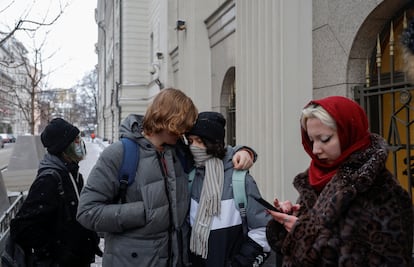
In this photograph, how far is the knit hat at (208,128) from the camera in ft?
8.20

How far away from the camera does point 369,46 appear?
4.05 meters

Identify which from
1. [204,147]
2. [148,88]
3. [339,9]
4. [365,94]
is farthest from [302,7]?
[148,88]

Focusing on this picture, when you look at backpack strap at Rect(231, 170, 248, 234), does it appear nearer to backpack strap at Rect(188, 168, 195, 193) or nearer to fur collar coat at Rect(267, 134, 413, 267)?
backpack strap at Rect(188, 168, 195, 193)

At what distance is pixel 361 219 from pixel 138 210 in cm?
120

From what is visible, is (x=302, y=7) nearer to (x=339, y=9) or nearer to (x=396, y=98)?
(x=339, y=9)

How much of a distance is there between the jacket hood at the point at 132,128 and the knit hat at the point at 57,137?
96 cm

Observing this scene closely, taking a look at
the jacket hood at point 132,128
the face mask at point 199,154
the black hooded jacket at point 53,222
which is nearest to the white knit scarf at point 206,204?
the face mask at point 199,154

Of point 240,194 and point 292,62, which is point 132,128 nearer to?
point 240,194

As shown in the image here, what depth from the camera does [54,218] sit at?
3008mm

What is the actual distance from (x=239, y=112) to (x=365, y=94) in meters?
2.28

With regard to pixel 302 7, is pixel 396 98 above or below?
below

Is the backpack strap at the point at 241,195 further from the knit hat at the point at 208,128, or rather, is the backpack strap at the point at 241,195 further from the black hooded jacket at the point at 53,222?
the black hooded jacket at the point at 53,222

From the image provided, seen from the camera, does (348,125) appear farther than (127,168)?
No

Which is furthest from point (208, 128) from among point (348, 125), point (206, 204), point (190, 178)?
point (348, 125)
